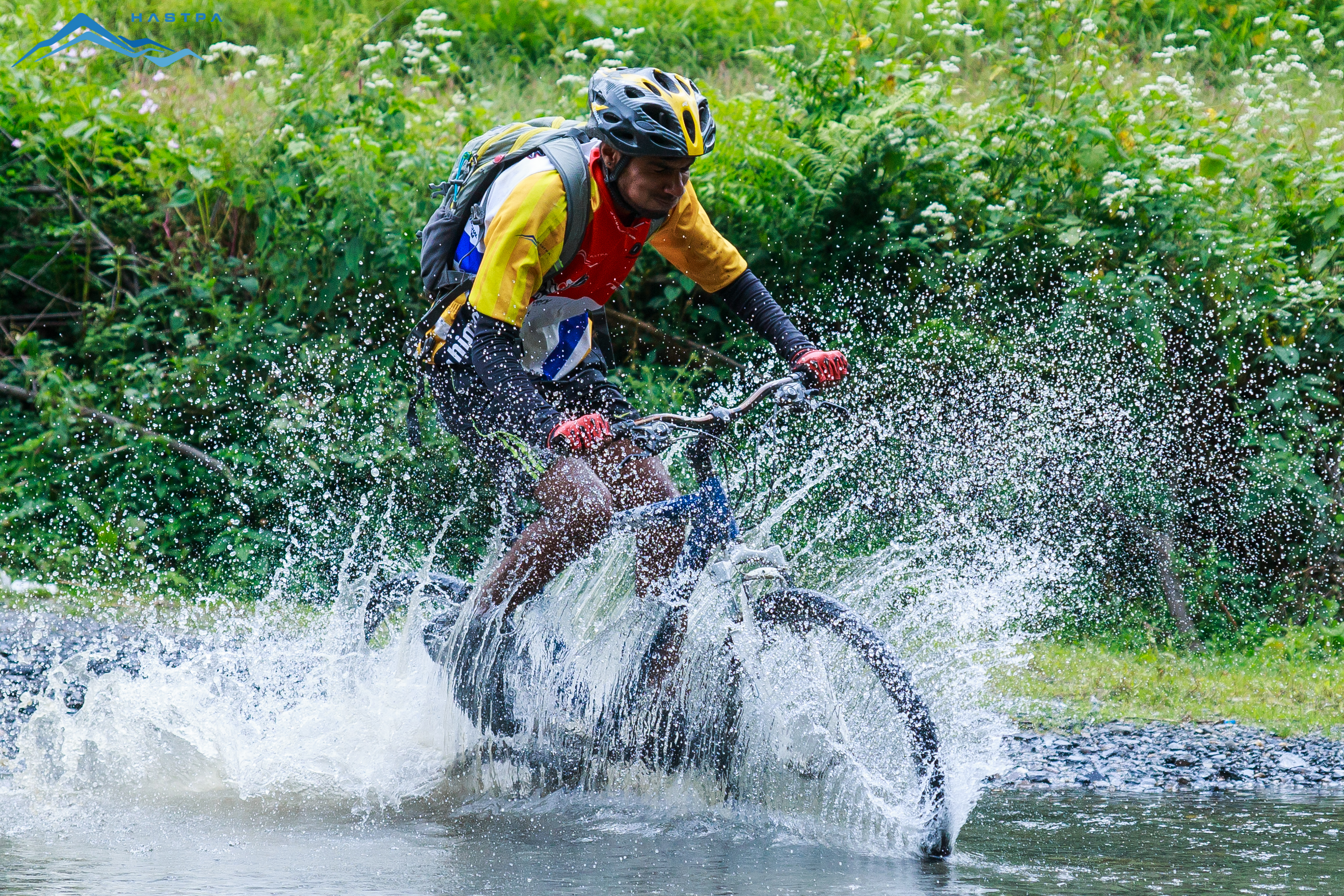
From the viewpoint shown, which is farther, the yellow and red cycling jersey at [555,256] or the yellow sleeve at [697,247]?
the yellow sleeve at [697,247]

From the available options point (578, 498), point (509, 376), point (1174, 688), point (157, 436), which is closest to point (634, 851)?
point (578, 498)

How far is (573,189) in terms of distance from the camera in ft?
12.7

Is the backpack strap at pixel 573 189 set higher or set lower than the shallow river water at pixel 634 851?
higher

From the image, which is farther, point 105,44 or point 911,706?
point 105,44

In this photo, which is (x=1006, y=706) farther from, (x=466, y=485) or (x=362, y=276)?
(x=362, y=276)

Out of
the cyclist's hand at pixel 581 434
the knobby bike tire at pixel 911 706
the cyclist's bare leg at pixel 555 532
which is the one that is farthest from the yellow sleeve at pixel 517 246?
the knobby bike tire at pixel 911 706

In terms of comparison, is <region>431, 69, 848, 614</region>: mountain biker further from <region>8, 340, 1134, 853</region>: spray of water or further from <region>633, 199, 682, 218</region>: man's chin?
<region>8, 340, 1134, 853</region>: spray of water

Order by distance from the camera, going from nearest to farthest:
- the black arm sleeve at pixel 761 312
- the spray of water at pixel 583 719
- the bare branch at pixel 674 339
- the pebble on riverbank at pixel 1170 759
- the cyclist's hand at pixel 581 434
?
the cyclist's hand at pixel 581 434
the spray of water at pixel 583 719
the black arm sleeve at pixel 761 312
the pebble on riverbank at pixel 1170 759
the bare branch at pixel 674 339

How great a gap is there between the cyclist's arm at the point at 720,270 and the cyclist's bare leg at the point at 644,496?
57 centimetres

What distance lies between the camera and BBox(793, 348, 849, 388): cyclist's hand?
4.05m

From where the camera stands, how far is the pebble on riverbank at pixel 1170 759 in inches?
186

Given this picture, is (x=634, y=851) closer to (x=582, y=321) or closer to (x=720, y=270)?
(x=582, y=321)

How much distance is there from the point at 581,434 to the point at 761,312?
1.10 meters

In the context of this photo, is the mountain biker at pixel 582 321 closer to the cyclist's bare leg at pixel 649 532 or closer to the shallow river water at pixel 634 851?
the cyclist's bare leg at pixel 649 532
